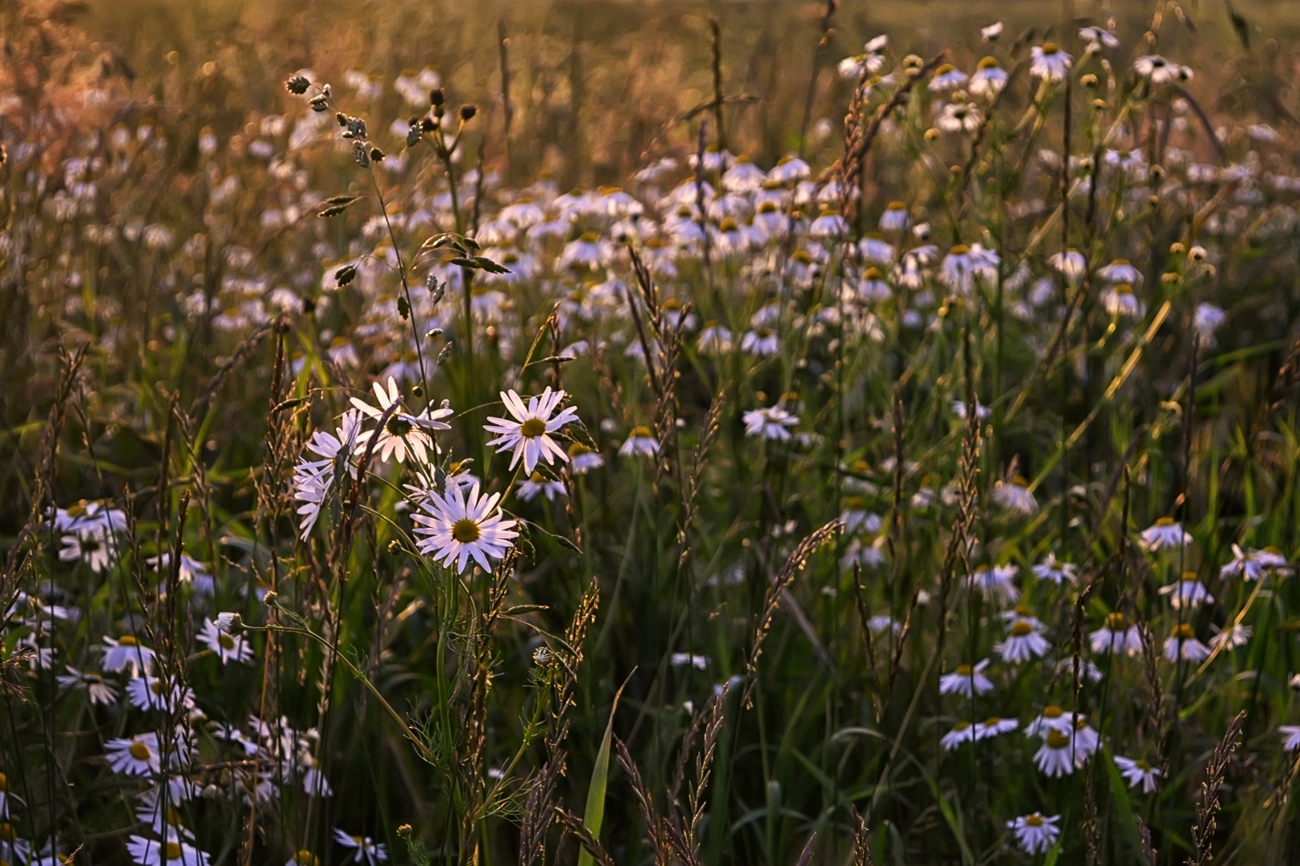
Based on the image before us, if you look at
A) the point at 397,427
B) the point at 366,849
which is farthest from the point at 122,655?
the point at 397,427

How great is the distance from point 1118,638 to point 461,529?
1.49 m

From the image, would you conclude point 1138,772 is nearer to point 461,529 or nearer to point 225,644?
point 461,529

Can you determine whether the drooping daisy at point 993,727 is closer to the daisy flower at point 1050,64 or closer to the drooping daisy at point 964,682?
the drooping daisy at point 964,682

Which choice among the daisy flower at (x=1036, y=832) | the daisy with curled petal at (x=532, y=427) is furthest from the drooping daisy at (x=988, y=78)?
the daisy with curled petal at (x=532, y=427)

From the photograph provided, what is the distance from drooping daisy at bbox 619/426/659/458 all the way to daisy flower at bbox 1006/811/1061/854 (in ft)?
2.82

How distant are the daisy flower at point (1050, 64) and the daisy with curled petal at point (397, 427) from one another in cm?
202

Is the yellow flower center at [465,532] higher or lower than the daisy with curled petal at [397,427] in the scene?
lower

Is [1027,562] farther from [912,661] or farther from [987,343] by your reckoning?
[987,343]

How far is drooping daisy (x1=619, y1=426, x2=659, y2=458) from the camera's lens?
88.1 inches

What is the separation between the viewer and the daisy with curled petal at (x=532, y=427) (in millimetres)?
1193

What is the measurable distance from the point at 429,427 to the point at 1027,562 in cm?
174

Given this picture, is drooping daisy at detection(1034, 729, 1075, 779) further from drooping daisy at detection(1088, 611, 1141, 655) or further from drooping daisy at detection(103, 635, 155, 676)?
drooping daisy at detection(103, 635, 155, 676)

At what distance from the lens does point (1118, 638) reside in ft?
7.19

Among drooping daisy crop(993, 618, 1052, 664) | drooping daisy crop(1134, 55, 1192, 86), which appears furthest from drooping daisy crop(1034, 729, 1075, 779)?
drooping daisy crop(1134, 55, 1192, 86)
